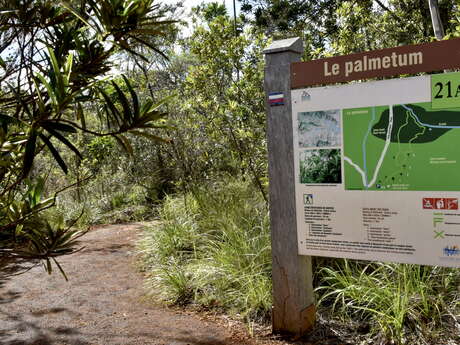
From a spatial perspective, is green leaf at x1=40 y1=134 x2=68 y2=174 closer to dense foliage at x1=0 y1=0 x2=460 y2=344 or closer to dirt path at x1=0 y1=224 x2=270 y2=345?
dense foliage at x1=0 y1=0 x2=460 y2=344

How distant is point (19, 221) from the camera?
8.58 ft

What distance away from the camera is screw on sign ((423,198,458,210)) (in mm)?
3242

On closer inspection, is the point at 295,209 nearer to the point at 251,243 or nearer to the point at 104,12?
the point at 251,243

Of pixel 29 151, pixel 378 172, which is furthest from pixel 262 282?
pixel 29 151

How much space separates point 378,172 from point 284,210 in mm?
828

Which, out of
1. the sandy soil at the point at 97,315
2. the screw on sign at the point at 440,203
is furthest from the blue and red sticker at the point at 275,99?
the sandy soil at the point at 97,315

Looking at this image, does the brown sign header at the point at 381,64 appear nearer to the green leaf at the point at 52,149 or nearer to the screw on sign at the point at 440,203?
the screw on sign at the point at 440,203

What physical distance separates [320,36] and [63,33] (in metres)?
7.72

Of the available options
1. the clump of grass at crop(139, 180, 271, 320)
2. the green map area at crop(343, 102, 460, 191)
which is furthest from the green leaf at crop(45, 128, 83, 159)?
the clump of grass at crop(139, 180, 271, 320)

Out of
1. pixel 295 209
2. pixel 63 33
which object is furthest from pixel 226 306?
pixel 63 33

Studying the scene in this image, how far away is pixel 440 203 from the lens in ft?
10.8

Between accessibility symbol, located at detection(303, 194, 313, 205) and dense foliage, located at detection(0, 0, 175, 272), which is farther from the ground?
dense foliage, located at detection(0, 0, 175, 272)

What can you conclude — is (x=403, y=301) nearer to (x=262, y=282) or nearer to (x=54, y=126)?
(x=262, y=282)

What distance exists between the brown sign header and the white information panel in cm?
8
